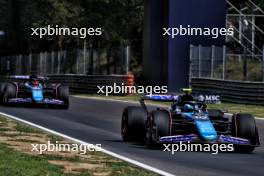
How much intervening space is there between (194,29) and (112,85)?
18.7 ft

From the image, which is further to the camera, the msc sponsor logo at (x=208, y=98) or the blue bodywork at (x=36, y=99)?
the blue bodywork at (x=36, y=99)

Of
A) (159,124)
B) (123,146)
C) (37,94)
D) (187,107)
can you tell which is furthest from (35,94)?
(159,124)

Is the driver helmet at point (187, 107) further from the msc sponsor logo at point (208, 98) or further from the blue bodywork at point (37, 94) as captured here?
the blue bodywork at point (37, 94)

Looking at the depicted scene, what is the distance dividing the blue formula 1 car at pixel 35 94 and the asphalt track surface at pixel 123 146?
1.30ft

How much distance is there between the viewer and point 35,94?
23.9m

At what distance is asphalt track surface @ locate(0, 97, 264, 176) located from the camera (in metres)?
10.8

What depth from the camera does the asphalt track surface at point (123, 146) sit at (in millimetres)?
10773

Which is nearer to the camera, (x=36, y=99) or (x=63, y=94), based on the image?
(x=36, y=99)

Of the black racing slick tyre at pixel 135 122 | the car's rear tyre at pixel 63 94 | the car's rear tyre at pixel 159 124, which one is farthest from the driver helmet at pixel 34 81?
the car's rear tyre at pixel 159 124

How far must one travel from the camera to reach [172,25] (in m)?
38.3

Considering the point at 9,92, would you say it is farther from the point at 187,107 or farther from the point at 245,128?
the point at 245,128

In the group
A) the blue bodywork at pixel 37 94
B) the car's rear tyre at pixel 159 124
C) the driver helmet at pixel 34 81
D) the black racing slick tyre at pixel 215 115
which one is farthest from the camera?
the driver helmet at pixel 34 81

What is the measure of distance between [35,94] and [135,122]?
1011 cm

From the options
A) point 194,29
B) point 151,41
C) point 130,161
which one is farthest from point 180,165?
point 151,41
